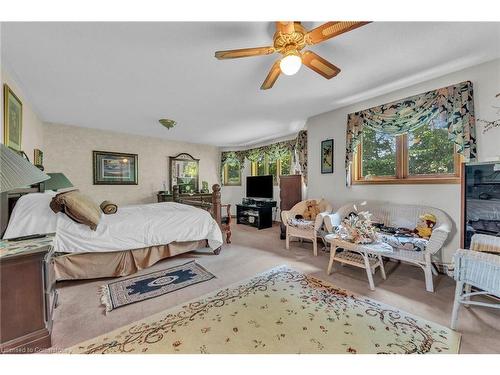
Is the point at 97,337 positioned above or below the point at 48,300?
below

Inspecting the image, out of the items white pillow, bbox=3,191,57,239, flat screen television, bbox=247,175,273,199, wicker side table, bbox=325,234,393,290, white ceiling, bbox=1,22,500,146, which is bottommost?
wicker side table, bbox=325,234,393,290

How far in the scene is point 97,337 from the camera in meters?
1.46

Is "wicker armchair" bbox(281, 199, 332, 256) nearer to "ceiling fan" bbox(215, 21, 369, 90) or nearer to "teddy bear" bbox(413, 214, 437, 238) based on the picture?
"teddy bear" bbox(413, 214, 437, 238)

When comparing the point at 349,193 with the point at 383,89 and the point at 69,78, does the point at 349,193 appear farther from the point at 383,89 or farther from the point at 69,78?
the point at 69,78

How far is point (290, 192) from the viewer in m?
4.25

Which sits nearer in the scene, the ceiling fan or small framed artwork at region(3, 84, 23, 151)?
the ceiling fan

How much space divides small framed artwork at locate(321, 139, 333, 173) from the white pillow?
13.0ft

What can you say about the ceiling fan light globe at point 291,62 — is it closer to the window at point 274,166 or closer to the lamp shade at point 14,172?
the lamp shade at point 14,172

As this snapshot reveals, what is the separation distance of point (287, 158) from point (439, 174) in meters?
3.24

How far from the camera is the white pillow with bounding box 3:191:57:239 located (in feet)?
6.29

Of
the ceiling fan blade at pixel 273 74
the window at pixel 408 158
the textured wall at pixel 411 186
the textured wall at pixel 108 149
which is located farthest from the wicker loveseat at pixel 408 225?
the textured wall at pixel 108 149

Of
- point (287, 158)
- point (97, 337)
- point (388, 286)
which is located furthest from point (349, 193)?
point (97, 337)

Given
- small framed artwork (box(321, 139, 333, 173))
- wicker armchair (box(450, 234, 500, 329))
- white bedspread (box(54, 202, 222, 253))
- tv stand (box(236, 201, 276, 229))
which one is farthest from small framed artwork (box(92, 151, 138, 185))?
wicker armchair (box(450, 234, 500, 329))

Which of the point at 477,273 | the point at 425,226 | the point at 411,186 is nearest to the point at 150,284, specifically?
the point at 477,273
